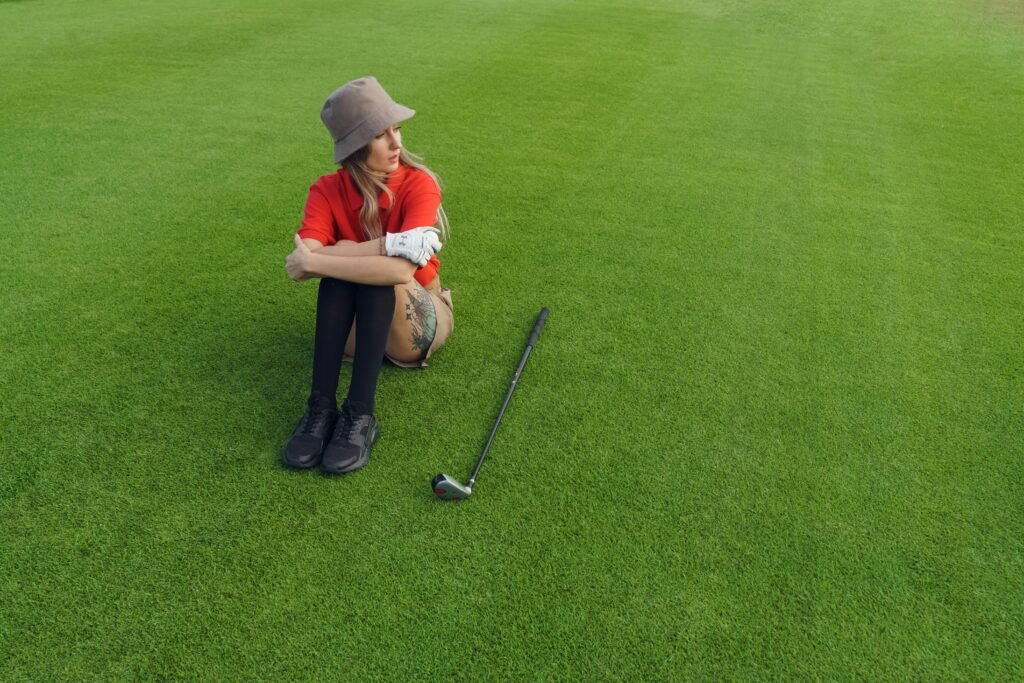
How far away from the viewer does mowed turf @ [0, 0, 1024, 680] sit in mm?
2551

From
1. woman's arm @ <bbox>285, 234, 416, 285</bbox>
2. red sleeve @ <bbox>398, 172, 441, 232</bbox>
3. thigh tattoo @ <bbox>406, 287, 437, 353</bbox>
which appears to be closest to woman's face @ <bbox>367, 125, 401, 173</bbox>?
red sleeve @ <bbox>398, 172, 441, 232</bbox>

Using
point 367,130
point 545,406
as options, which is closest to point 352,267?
point 367,130

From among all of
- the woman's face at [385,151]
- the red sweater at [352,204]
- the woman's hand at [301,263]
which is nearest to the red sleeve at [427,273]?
the red sweater at [352,204]

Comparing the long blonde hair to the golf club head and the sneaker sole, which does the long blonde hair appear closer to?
the sneaker sole

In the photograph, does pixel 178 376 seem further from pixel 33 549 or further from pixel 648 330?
pixel 648 330

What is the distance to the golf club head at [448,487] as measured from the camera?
2916 mm

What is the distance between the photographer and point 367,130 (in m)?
3.01

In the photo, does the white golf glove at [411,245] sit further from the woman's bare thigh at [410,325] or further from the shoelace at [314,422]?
the shoelace at [314,422]

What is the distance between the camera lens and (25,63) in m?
8.34

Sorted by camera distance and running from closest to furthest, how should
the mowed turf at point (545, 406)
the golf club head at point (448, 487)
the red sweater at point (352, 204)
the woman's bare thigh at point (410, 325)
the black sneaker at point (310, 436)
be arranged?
the mowed turf at point (545, 406) < the golf club head at point (448, 487) < the black sneaker at point (310, 436) < the red sweater at point (352, 204) < the woman's bare thigh at point (410, 325)

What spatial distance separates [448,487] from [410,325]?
2.94 feet

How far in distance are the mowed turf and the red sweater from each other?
2.67 feet

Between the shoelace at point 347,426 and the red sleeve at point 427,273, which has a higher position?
the red sleeve at point 427,273

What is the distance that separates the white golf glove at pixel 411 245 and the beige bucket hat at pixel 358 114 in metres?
A: 0.40
